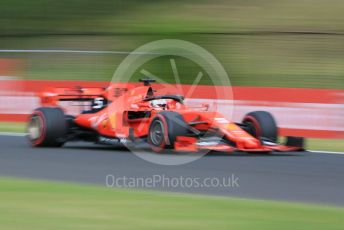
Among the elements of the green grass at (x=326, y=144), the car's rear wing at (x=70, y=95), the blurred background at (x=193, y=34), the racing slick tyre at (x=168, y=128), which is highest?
the blurred background at (x=193, y=34)

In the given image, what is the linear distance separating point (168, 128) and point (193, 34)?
1462 cm

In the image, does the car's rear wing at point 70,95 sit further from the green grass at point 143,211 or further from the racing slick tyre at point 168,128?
the green grass at point 143,211

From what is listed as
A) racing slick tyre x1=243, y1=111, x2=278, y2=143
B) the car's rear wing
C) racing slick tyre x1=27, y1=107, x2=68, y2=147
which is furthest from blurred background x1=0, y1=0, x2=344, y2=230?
the car's rear wing

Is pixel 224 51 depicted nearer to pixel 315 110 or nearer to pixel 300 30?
pixel 300 30

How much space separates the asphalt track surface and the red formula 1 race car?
0.19 meters

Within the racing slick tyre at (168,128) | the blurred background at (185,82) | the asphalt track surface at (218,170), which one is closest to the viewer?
the blurred background at (185,82)

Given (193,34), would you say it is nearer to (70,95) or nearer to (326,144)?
(326,144)

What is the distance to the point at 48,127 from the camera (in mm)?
11469

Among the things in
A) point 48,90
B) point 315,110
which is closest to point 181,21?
point 315,110

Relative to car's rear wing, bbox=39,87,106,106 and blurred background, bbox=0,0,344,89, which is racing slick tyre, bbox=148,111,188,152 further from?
blurred background, bbox=0,0,344,89

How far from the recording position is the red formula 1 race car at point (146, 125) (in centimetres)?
1044

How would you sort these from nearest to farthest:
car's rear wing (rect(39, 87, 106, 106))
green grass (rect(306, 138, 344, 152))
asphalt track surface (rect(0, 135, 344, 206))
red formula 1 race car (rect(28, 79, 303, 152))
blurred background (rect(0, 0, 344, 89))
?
asphalt track surface (rect(0, 135, 344, 206)), red formula 1 race car (rect(28, 79, 303, 152)), car's rear wing (rect(39, 87, 106, 106)), green grass (rect(306, 138, 344, 152)), blurred background (rect(0, 0, 344, 89))

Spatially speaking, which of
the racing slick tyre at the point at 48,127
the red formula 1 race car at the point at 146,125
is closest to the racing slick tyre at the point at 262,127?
the red formula 1 race car at the point at 146,125

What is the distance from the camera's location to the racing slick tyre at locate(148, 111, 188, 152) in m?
10.3
